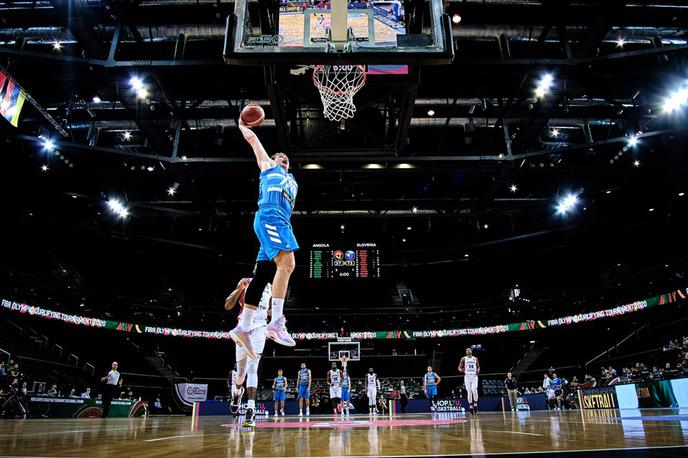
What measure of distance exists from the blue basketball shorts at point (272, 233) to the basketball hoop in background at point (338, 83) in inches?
153

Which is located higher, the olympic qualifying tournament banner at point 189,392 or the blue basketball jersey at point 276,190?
the blue basketball jersey at point 276,190

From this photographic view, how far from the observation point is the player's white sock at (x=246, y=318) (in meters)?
4.16

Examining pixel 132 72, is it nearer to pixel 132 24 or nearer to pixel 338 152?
pixel 132 24

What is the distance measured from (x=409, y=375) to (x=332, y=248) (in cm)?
1176

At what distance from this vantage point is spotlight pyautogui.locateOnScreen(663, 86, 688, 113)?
11.2m

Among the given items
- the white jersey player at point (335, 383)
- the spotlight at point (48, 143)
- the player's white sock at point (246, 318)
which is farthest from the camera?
the white jersey player at point (335, 383)

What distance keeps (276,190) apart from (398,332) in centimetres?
2161

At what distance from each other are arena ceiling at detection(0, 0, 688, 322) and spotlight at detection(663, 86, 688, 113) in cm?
17

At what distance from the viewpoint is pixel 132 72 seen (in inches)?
395

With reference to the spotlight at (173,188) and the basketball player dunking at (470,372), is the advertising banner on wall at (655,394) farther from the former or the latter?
the spotlight at (173,188)

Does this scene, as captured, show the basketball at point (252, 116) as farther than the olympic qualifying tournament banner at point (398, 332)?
No

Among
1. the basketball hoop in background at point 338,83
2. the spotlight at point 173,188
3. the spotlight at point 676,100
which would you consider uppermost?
the spotlight at point 173,188

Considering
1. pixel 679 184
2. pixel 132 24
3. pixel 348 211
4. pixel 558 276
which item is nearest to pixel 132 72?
pixel 132 24

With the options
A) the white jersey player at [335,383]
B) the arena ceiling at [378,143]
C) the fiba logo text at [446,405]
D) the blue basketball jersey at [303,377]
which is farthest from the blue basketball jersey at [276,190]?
the fiba logo text at [446,405]
